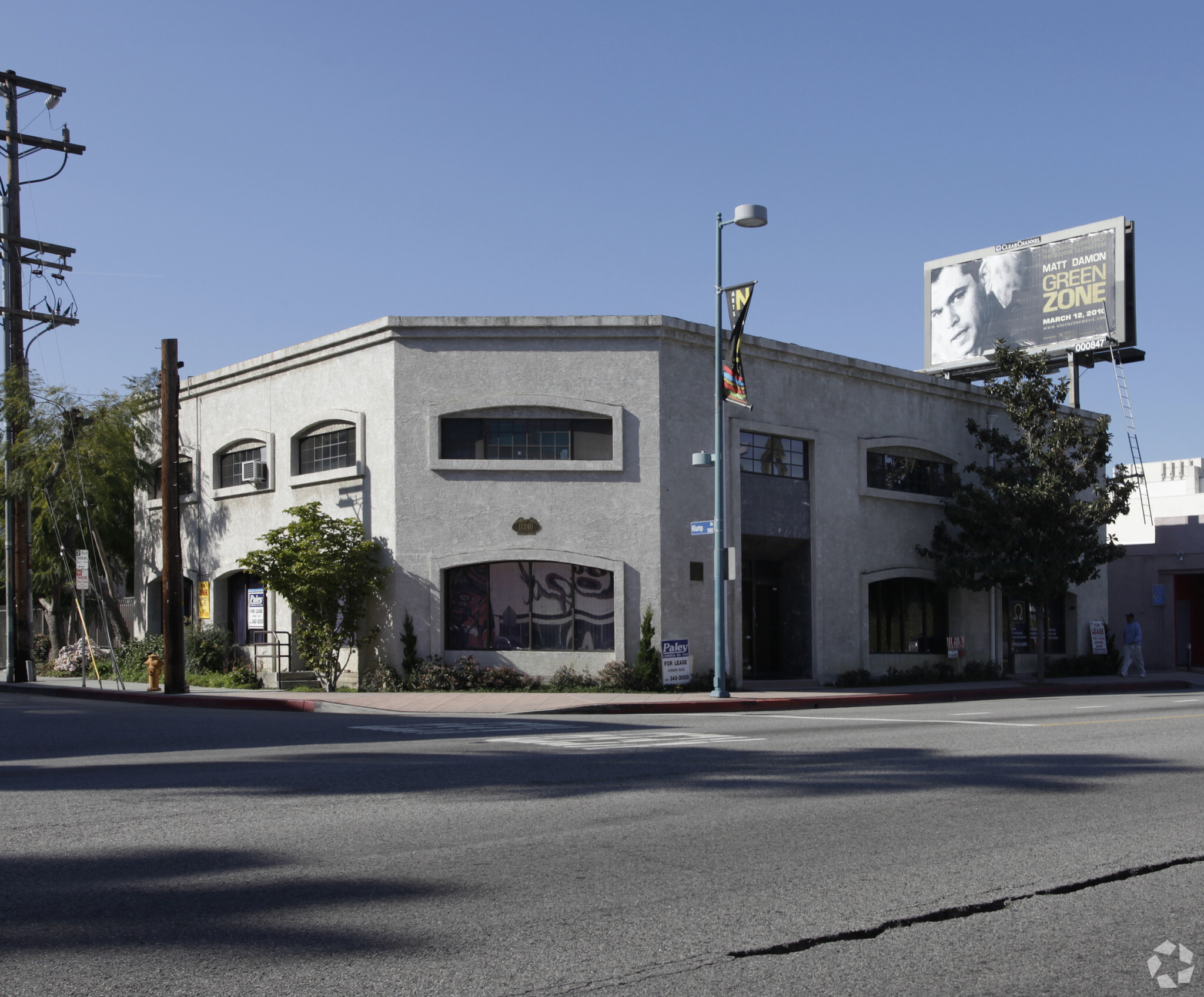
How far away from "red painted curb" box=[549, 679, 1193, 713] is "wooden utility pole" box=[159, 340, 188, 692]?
8737 millimetres

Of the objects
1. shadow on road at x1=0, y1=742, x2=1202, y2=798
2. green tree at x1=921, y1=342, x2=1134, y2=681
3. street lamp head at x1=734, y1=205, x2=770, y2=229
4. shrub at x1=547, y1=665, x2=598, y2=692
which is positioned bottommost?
shrub at x1=547, y1=665, x2=598, y2=692

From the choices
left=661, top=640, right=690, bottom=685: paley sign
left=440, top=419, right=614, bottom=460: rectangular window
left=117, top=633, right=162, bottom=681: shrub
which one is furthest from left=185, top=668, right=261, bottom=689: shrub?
left=661, top=640, right=690, bottom=685: paley sign

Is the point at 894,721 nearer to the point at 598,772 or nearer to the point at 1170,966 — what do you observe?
the point at 598,772

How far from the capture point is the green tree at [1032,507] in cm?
2667

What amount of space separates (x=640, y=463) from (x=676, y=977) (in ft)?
61.7

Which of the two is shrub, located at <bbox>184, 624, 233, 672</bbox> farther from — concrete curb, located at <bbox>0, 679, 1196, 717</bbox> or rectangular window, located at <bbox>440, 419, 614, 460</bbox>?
rectangular window, located at <bbox>440, 419, 614, 460</bbox>

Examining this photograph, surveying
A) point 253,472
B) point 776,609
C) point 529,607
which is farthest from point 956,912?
point 253,472

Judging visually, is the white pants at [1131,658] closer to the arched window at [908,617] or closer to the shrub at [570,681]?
the arched window at [908,617]

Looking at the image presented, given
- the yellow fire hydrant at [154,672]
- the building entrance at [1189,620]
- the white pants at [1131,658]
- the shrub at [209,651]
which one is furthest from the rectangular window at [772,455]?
the building entrance at [1189,620]

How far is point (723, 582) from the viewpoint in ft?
70.6

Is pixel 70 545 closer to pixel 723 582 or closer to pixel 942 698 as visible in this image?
pixel 723 582

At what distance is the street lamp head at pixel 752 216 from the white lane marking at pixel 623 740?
956 cm

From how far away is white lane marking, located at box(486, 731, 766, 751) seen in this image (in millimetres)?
12634

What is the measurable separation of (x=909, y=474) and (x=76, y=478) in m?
21.2
